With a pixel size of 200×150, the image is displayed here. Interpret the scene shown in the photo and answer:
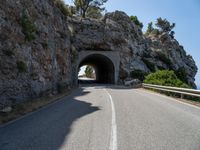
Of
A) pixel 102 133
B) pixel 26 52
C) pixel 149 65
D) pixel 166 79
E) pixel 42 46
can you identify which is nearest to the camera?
pixel 102 133

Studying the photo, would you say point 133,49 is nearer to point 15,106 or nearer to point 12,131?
point 15,106

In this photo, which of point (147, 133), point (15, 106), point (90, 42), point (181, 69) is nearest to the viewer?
point (147, 133)

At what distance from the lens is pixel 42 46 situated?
60.2 ft

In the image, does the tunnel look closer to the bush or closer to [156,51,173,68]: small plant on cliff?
[156,51,173,68]: small plant on cliff

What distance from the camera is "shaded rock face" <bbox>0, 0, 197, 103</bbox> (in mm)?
12109

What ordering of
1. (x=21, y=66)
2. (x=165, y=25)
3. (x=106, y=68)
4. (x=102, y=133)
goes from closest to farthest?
(x=102, y=133)
(x=21, y=66)
(x=106, y=68)
(x=165, y=25)

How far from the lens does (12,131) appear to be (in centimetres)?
704

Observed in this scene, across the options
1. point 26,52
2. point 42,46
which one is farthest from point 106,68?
point 26,52

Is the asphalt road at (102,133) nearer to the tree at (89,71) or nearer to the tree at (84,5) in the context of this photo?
the tree at (84,5)

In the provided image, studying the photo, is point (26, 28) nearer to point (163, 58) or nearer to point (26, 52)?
point (26, 52)

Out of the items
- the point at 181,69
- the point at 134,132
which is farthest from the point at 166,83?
the point at 181,69

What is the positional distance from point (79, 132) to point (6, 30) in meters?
7.88

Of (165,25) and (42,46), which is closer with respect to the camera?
(42,46)

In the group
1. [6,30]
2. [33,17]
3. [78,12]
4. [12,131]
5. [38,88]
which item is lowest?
[12,131]
